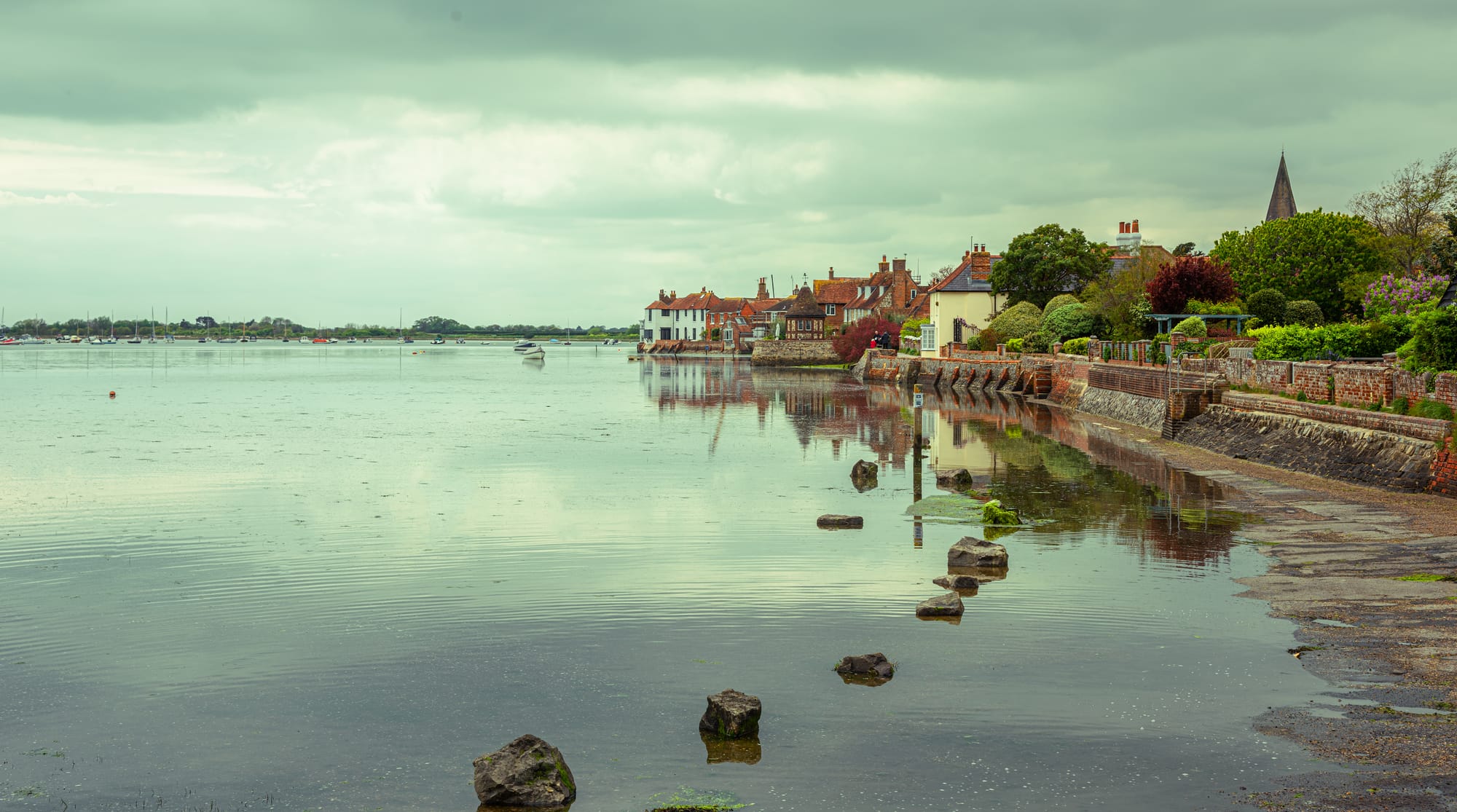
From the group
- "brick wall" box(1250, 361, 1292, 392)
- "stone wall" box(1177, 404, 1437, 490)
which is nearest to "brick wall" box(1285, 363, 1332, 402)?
"brick wall" box(1250, 361, 1292, 392)

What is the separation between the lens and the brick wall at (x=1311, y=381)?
31.8 meters

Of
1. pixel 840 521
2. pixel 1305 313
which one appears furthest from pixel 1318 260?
pixel 840 521

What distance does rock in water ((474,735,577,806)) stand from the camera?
979cm

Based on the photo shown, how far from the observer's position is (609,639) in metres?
14.9

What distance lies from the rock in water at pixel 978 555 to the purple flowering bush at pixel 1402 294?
2730 cm

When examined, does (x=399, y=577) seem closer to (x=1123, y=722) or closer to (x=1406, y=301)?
(x=1123, y=722)

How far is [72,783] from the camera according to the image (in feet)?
33.9

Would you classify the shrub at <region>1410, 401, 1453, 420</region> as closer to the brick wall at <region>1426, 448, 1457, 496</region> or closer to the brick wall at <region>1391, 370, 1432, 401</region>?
the brick wall at <region>1391, 370, 1432, 401</region>

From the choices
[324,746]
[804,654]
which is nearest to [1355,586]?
[804,654]

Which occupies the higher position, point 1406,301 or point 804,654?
point 1406,301

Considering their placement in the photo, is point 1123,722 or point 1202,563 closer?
point 1123,722

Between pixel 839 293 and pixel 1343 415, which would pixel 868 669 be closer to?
pixel 1343 415

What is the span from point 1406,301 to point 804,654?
39.9 metres

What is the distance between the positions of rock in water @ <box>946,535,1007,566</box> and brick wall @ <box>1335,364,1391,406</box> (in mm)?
14861
